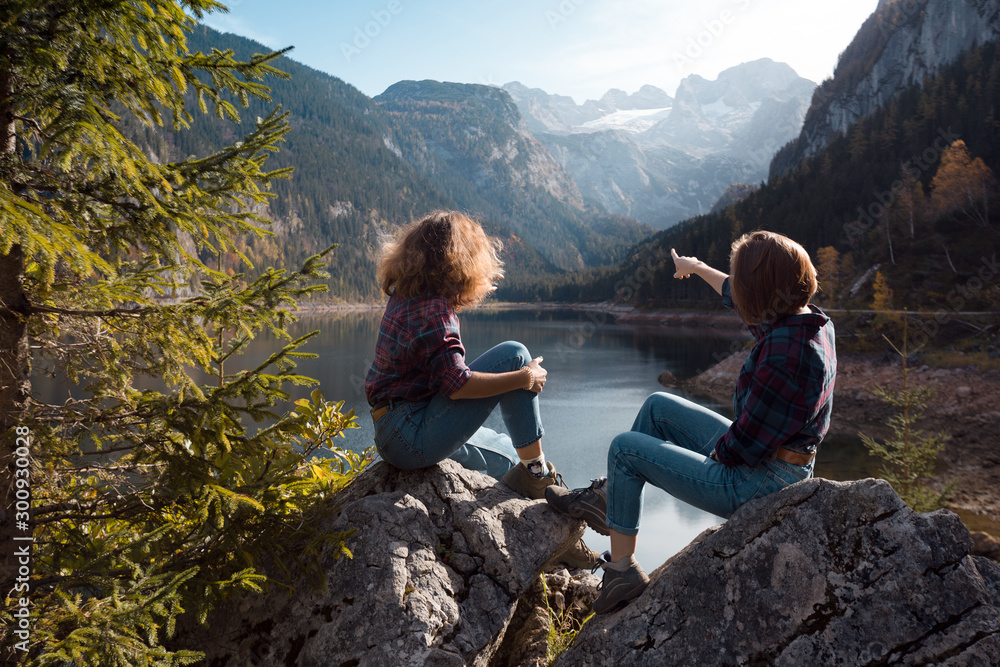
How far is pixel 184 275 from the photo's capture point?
2.47m

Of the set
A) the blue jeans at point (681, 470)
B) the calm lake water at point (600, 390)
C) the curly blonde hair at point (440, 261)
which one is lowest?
the calm lake water at point (600, 390)

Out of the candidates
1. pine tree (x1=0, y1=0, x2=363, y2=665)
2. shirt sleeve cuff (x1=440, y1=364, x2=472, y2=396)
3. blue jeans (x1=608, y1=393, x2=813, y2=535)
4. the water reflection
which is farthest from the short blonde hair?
the water reflection

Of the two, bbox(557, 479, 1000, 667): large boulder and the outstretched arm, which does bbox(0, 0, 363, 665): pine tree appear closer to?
bbox(557, 479, 1000, 667): large boulder

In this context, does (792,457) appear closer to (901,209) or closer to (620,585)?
(620,585)

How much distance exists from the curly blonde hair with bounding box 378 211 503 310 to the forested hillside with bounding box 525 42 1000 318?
31203 mm

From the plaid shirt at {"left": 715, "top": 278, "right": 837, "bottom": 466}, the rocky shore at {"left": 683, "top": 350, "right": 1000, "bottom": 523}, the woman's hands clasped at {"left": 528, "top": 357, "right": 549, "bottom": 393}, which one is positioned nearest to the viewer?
the plaid shirt at {"left": 715, "top": 278, "right": 837, "bottom": 466}

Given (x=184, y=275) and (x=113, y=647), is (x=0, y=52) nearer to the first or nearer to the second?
(x=184, y=275)

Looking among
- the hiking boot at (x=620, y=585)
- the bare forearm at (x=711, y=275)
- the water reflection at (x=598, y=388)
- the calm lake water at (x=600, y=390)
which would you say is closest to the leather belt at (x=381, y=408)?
the hiking boot at (x=620, y=585)

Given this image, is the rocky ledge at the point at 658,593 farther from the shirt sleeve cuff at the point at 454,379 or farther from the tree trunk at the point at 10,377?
the tree trunk at the point at 10,377

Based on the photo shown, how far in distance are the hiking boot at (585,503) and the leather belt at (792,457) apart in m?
0.97

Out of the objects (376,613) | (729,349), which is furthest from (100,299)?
(729,349)

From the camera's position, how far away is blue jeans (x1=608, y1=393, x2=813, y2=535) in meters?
2.40

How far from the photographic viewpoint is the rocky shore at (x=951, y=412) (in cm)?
1168

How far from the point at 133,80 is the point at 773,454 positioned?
10.7 feet
